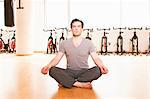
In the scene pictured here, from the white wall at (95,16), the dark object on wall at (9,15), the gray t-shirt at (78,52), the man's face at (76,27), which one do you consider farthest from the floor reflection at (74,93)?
the white wall at (95,16)

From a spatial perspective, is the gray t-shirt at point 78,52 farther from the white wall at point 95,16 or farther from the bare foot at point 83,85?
the white wall at point 95,16

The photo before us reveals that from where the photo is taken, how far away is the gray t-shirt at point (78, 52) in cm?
392

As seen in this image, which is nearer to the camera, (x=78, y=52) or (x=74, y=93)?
(x=74, y=93)

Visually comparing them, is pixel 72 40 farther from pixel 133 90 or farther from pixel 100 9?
pixel 100 9

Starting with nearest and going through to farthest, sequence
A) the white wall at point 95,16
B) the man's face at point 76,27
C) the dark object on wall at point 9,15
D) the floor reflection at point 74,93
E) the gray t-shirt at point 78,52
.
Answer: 1. the floor reflection at point 74,93
2. the man's face at point 76,27
3. the gray t-shirt at point 78,52
4. the dark object on wall at point 9,15
5. the white wall at point 95,16

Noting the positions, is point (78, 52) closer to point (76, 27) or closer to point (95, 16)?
point (76, 27)

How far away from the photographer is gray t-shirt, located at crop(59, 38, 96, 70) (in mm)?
3920

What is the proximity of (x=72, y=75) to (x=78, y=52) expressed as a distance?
288 millimetres

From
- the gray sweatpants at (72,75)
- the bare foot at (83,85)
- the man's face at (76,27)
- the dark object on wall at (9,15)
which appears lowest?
the bare foot at (83,85)

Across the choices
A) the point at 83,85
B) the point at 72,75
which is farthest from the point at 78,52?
the point at 83,85

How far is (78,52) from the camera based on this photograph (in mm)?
3918

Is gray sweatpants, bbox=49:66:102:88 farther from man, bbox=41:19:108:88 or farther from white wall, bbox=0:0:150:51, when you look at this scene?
white wall, bbox=0:0:150:51

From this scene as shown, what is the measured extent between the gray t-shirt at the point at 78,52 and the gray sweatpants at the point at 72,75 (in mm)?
76

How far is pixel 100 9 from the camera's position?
12695mm
